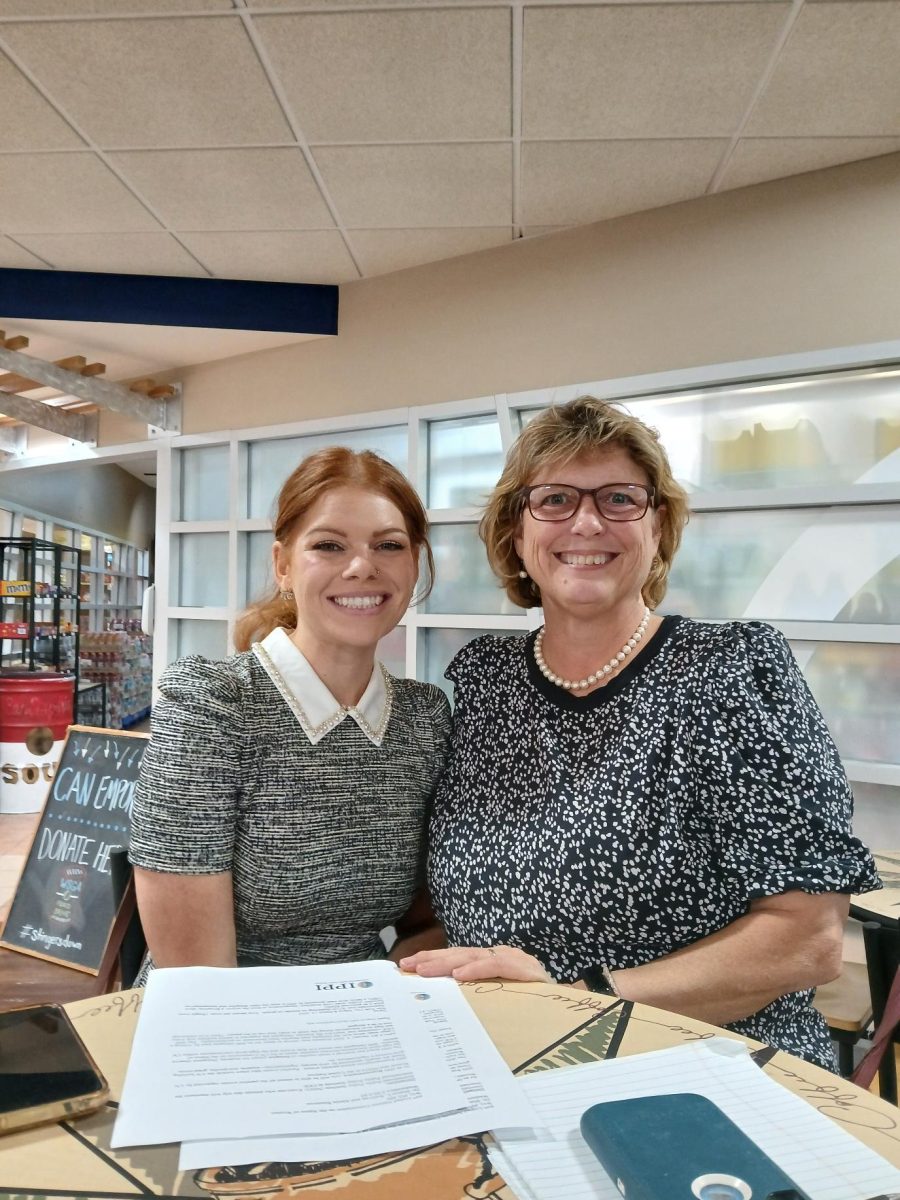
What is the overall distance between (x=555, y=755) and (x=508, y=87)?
6.82 feet

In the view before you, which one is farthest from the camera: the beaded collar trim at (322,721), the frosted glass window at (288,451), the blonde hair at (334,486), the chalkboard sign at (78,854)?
the frosted glass window at (288,451)

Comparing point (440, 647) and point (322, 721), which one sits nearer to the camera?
point (322, 721)

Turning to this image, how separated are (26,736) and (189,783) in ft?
17.4

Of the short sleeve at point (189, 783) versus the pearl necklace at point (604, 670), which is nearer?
the short sleeve at point (189, 783)

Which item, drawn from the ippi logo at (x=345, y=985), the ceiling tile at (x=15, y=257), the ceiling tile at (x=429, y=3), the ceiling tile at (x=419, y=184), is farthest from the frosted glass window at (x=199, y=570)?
the ippi logo at (x=345, y=985)

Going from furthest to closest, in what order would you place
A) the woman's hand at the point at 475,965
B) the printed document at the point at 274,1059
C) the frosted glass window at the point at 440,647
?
the frosted glass window at the point at 440,647 → the woman's hand at the point at 475,965 → the printed document at the point at 274,1059

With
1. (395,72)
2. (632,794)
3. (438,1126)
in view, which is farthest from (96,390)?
(438,1126)

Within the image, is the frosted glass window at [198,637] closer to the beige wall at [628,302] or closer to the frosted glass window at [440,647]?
→ the beige wall at [628,302]

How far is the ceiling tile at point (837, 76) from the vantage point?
2131mm

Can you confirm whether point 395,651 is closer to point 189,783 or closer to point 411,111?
point 411,111

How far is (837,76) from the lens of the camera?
2367 mm

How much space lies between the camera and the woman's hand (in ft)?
3.22

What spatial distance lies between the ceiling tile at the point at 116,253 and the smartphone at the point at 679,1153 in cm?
370

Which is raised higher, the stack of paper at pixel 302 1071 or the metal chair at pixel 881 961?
the stack of paper at pixel 302 1071
